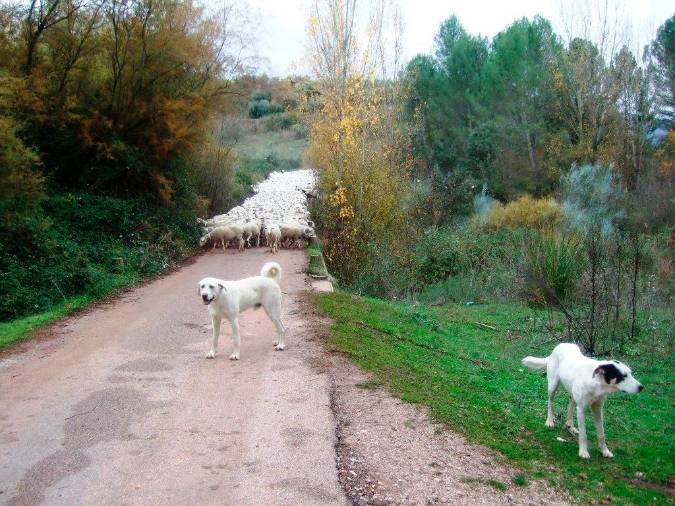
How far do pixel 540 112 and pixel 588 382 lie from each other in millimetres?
31425

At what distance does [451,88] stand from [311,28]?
25.5 meters

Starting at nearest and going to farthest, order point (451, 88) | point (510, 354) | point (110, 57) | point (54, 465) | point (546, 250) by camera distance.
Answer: point (54, 465) → point (510, 354) → point (546, 250) → point (110, 57) → point (451, 88)

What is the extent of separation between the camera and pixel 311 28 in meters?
17.7

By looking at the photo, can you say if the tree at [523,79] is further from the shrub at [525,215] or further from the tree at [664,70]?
the shrub at [525,215]

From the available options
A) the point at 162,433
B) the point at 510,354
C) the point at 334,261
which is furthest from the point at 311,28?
the point at 162,433

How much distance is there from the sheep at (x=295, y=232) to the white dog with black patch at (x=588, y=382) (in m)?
13.7

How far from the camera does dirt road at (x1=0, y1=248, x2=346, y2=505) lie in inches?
189

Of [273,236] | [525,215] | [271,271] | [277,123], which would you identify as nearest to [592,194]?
[525,215]

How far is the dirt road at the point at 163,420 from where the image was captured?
4.79 metres

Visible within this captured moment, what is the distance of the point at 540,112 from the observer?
112 feet

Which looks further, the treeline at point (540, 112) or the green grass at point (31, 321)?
the treeline at point (540, 112)

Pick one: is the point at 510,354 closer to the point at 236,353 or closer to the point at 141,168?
the point at 236,353

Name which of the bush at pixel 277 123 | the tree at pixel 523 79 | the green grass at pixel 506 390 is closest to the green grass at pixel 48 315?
the green grass at pixel 506 390

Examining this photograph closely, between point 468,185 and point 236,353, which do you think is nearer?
point 236,353
